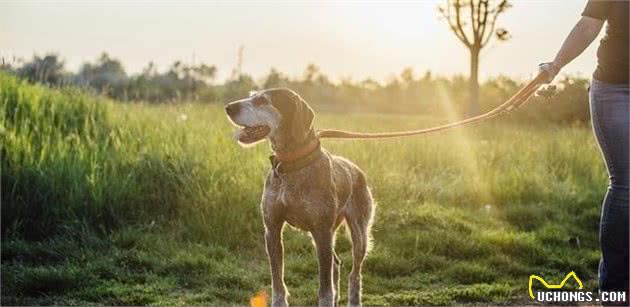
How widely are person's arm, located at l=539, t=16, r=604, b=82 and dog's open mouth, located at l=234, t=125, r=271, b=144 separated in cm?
204

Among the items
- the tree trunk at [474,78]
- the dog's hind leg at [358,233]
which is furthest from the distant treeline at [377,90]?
the dog's hind leg at [358,233]

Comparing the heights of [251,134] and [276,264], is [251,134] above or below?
above

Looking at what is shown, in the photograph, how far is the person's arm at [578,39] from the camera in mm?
5219

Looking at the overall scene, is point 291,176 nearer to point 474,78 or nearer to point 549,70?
point 549,70

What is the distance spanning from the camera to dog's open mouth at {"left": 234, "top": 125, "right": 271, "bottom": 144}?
5.07m

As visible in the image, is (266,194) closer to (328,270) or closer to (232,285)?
(328,270)

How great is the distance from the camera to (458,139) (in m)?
15.6

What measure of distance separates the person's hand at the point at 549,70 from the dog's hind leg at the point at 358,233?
1.60 metres

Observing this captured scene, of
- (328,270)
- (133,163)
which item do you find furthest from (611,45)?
(133,163)

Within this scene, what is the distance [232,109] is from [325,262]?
3.90 ft

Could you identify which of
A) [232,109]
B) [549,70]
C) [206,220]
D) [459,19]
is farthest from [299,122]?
[459,19]

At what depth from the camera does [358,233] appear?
19.7ft

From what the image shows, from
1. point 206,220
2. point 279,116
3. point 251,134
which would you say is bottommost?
point 206,220

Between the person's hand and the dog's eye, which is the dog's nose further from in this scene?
the person's hand
